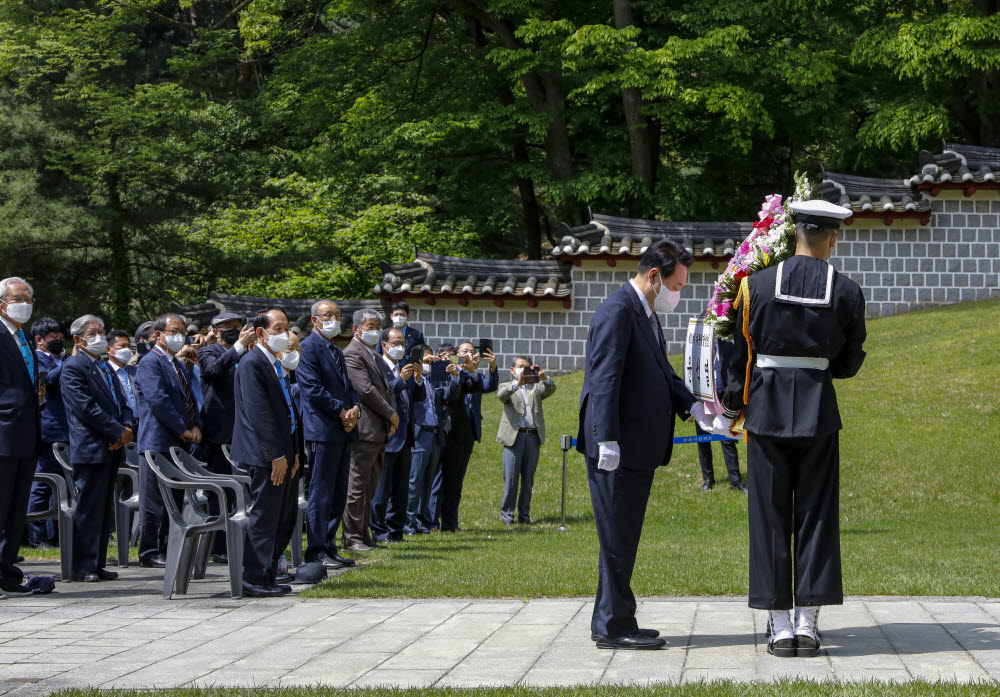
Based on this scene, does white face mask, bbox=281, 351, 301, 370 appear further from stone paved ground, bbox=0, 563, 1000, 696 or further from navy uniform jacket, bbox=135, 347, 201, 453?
stone paved ground, bbox=0, 563, 1000, 696

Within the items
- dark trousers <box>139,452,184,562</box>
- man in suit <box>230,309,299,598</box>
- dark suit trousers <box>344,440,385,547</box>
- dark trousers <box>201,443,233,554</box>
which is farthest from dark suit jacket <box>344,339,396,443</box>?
man in suit <box>230,309,299,598</box>

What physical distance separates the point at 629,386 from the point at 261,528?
3232mm

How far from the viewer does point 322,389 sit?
963 centimetres

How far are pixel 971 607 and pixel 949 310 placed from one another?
1716cm

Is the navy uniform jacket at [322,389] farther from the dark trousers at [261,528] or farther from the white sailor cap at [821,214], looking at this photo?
the white sailor cap at [821,214]

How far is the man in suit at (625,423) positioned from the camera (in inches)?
248

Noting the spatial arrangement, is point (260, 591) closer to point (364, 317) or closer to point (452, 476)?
point (364, 317)

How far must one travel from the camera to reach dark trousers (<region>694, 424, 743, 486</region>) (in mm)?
15531

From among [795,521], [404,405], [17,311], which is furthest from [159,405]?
[795,521]

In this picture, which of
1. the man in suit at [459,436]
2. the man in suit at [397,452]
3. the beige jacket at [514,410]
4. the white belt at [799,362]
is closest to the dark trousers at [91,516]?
the man in suit at [397,452]

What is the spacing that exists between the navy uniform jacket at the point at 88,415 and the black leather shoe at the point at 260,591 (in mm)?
1850

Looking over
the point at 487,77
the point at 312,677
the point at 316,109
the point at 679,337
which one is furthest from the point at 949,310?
the point at 312,677

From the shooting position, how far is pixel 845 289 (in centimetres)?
611

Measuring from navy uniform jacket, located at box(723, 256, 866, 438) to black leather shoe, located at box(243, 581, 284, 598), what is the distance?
3819mm
